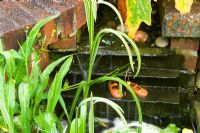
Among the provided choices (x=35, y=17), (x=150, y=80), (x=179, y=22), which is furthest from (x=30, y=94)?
(x=179, y=22)

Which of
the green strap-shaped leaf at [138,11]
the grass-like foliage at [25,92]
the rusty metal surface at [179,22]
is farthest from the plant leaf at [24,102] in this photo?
the rusty metal surface at [179,22]

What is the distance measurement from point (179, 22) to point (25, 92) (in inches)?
52.0

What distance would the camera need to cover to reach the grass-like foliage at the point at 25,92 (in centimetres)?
166

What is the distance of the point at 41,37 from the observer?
214 centimetres

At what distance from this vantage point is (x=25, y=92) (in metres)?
1.70

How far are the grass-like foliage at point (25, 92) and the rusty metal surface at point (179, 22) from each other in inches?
40.4

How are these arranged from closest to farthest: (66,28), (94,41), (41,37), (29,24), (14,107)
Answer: (14,107)
(94,41)
(29,24)
(41,37)
(66,28)

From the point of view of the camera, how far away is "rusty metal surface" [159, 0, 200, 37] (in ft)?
8.55

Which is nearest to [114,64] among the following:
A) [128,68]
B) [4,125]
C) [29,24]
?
[128,68]

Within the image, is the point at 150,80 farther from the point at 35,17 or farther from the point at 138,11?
the point at 35,17

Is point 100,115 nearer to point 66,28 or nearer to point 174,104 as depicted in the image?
point 174,104

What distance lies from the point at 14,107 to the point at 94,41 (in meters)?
0.49

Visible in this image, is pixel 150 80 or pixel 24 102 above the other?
pixel 24 102

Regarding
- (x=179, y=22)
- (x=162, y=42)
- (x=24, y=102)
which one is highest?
(x=179, y=22)
